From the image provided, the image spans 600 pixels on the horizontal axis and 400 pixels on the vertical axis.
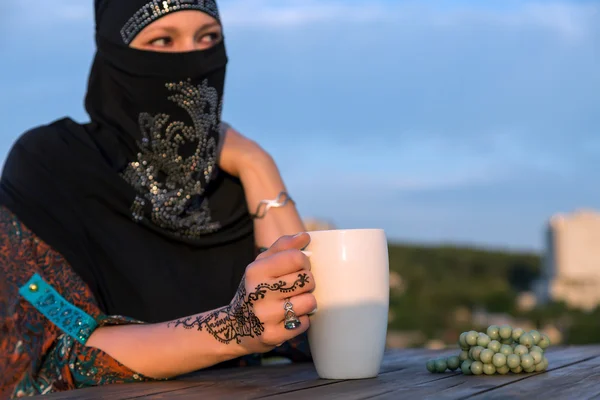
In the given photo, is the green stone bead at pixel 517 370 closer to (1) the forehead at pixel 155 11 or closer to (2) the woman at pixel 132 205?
(2) the woman at pixel 132 205

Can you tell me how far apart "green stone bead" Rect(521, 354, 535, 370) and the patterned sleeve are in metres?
0.92

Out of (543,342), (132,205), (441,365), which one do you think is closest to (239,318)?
(441,365)

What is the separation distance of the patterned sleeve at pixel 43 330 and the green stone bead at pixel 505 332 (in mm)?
884

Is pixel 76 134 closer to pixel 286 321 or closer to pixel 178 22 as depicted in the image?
pixel 178 22

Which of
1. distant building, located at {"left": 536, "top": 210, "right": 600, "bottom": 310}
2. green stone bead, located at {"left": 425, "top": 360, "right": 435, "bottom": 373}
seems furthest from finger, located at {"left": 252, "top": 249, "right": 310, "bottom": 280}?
distant building, located at {"left": 536, "top": 210, "right": 600, "bottom": 310}

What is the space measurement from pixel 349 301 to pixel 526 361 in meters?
0.38

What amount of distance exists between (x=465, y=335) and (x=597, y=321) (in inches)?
413

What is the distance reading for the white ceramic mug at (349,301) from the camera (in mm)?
1643

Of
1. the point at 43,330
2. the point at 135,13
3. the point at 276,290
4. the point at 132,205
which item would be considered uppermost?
the point at 135,13

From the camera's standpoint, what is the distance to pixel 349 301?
5.44 feet

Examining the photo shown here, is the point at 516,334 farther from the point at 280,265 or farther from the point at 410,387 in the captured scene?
the point at 280,265

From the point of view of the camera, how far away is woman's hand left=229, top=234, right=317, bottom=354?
5.17 ft

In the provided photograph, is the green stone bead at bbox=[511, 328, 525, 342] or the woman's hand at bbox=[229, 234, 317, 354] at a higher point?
the woman's hand at bbox=[229, 234, 317, 354]

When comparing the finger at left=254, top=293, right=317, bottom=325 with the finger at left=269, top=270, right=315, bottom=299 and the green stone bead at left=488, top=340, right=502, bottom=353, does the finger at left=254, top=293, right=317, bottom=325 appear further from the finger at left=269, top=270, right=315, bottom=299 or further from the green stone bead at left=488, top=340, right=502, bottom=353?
the green stone bead at left=488, top=340, right=502, bottom=353
